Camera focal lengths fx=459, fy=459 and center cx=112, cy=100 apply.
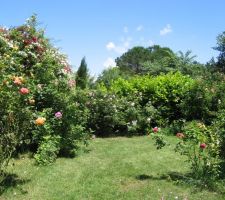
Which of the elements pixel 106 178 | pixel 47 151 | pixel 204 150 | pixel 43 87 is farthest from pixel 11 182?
pixel 43 87

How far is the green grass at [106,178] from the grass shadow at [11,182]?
0.01 metres

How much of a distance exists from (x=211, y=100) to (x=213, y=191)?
7938mm

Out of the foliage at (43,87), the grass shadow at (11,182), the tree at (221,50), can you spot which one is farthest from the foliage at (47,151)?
the tree at (221,50)

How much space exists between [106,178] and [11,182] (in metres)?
1.59

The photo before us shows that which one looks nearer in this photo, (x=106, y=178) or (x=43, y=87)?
(x=106, y=178)

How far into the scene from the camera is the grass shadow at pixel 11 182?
269 inches

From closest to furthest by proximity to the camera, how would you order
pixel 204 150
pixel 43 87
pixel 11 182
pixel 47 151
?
pixel 11 182, pixel 204 150, pixel 47 151, pixel 43 87

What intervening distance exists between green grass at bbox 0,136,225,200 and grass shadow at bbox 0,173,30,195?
15 mm

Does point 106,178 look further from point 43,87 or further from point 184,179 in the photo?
point 43,87

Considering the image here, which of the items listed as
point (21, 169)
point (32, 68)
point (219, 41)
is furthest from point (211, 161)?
point (219, 41)

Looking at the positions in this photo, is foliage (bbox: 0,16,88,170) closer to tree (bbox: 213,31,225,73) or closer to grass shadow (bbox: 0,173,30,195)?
grass shadow (bbox: 0,173,30,195)

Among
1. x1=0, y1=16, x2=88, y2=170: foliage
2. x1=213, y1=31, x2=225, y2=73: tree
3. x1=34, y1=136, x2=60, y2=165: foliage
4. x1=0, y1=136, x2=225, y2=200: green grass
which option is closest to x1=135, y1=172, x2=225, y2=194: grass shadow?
x1=0, y1=136, x2=225, y2=200: green grass

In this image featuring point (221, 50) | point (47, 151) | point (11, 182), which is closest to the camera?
point (11, 182)

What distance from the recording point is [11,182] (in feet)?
23.7
